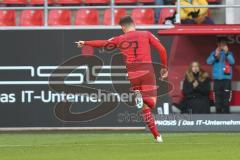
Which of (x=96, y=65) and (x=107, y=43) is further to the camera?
(x=96, y=65)

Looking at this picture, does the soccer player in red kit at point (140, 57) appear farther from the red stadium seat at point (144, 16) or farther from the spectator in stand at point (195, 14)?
the red stadium seat at point (144, 16)

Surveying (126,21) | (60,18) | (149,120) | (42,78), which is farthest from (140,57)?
(60,18)

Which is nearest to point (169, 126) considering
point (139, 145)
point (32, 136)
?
point (32, 136)

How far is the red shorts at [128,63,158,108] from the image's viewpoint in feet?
43.0

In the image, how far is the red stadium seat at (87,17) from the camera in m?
19.1

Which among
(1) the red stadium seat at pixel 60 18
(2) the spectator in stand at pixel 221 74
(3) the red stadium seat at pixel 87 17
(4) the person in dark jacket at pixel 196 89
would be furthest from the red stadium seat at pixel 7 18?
(2) the spectator in stand at pixel 221 74

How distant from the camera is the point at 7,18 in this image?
63.3ft

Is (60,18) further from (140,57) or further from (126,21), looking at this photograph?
(126,21)

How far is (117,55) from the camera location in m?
18.5

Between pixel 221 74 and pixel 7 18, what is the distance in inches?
210

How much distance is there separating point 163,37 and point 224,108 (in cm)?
216

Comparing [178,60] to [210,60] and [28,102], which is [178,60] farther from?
[28,102]

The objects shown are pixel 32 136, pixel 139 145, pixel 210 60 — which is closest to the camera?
pixel 139 145

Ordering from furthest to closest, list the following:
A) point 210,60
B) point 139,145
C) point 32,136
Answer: point 210,60 → point 32,136 → point 139,145
